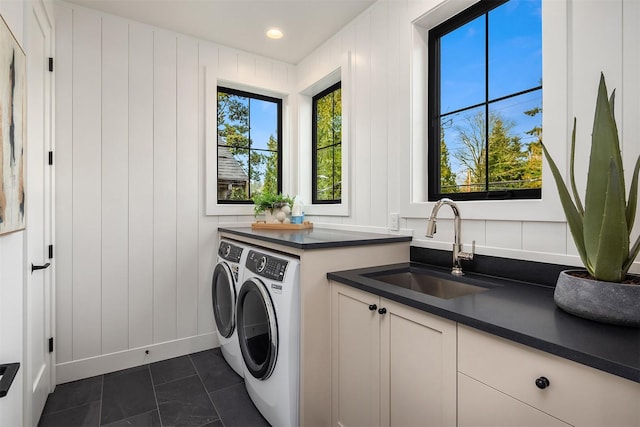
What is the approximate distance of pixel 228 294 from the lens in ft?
7.66

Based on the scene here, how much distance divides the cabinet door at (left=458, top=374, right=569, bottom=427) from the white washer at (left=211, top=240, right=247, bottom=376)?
4.68 ft

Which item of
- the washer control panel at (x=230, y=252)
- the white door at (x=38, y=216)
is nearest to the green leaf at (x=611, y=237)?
the washer control panel at (x=230, y=252)

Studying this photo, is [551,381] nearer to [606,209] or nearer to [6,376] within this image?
[606,209]

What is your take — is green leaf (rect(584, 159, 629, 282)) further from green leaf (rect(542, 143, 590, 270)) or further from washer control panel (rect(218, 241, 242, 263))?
washer control panel (rect(218, 241, 242, 263))

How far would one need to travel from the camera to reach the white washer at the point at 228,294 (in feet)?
7.14

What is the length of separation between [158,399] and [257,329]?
0.80 m

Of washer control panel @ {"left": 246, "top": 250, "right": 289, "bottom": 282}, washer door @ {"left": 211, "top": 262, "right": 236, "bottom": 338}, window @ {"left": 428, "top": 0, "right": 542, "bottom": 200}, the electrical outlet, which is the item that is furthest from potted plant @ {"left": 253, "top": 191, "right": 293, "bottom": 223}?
window @ {"left": 428, "top": 0, "right": 542, "bottom": 200}

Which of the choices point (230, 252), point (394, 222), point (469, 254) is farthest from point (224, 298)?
point (469, 254)

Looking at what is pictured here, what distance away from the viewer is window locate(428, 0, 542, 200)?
1.53 metres

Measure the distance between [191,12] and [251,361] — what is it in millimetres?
2356

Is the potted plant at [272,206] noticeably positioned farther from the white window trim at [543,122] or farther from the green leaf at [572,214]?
the green leaf at [572,214]

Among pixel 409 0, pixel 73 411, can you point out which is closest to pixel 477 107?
pixel 409 0

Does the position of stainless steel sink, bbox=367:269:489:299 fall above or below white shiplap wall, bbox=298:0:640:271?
below

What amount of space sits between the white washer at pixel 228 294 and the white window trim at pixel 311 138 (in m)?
0.81
